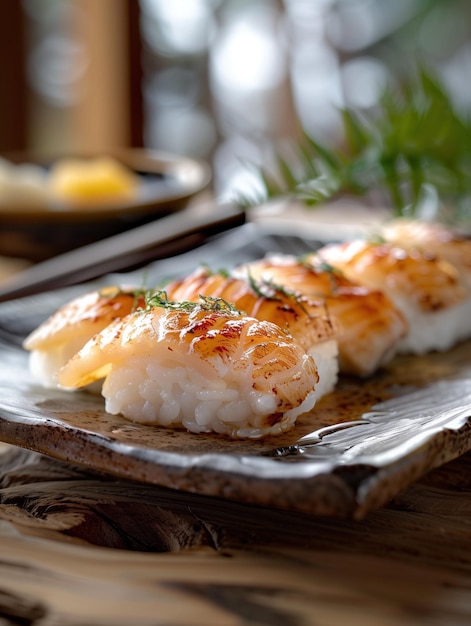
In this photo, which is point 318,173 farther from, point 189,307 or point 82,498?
point 82,498

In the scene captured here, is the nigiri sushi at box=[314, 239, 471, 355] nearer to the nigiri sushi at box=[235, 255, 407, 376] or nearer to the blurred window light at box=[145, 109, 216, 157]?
the nigiri sushi at box=[235, 255, 407, 376]

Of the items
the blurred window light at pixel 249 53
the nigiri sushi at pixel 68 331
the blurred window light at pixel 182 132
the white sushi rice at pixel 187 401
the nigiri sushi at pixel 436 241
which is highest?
the blurred window light at pixel 249 53

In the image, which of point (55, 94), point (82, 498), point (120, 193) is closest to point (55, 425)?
point (82, 498)

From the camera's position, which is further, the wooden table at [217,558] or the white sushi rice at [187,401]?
the white sushi rice at [187,401]

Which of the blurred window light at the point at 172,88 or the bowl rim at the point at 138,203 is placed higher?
the blurred window light at the point at 172,88

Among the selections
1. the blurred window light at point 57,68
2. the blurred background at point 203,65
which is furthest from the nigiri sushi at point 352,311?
the blurred window light at point 57,68

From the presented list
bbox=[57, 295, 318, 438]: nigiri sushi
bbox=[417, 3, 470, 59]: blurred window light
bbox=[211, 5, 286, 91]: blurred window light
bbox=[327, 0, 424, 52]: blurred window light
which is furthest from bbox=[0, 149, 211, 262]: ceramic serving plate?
bbox=[417, 3, 470, 59]: blurred window light

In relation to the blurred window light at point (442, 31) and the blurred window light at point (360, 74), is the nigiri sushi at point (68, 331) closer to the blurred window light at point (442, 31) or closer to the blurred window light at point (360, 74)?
the blurred window light at point (360, 74)

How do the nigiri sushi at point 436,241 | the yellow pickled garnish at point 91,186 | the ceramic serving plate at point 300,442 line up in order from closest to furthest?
the ceramic serving plate at point 300,442
the nigiri sushi at point 436,241
the yellow pickled garnish at point 91,186
